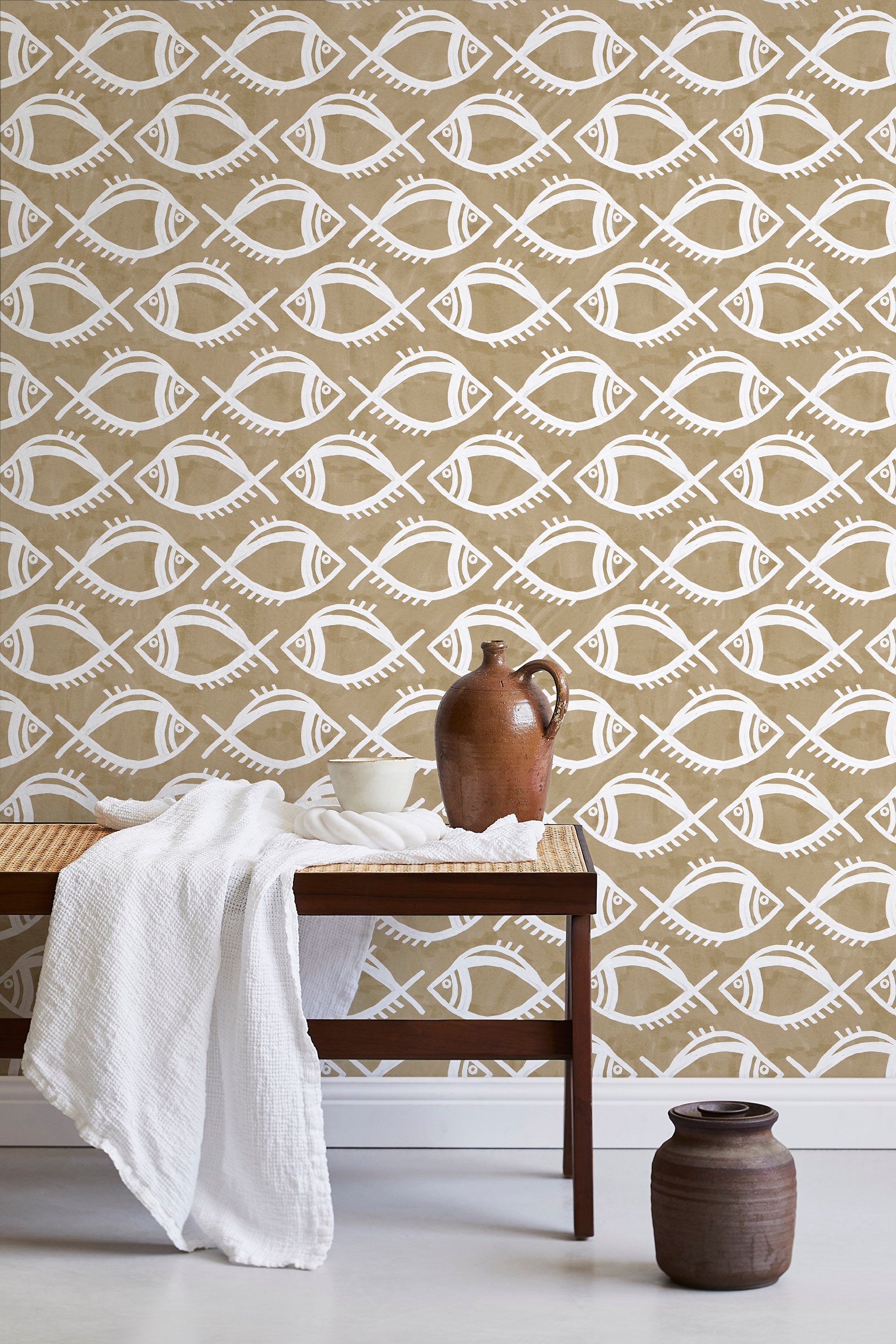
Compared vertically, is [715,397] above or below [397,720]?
above

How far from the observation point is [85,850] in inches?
86.5

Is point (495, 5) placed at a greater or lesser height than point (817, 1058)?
greater

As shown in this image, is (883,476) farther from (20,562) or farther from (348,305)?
(20,562)

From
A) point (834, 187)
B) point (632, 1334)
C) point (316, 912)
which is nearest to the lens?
A: point (632, 1334)

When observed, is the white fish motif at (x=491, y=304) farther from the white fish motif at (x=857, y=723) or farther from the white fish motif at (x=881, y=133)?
the white fish motif at (x=857, y=723)

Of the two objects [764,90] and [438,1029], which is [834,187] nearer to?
[764,90]

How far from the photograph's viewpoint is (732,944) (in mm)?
2611

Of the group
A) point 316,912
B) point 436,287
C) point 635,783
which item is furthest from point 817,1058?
point 436,287

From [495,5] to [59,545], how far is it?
1451 millimetres

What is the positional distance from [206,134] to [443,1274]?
2228 millimetres

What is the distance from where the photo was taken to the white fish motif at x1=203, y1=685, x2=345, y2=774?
2629mm

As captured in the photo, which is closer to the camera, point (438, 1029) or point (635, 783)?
point (438, 1029)

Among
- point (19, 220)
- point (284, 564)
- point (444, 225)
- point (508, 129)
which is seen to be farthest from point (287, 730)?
point (508, 129)

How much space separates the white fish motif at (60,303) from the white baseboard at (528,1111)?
61.5 inches
